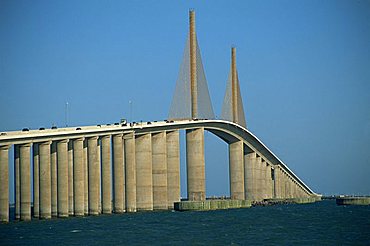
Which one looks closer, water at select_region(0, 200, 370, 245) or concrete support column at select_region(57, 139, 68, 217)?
water at select_region(0, 200, 370, 245)

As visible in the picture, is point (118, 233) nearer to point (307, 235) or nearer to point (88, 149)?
point (307, 235)

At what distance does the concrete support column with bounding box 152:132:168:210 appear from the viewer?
372 feet

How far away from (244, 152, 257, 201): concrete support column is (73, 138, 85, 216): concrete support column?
6068cm

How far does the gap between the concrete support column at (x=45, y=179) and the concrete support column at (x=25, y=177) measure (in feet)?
8.64

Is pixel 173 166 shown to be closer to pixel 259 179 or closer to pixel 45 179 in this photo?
pixel 45 179

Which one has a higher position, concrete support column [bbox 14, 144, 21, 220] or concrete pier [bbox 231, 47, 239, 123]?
concrete pier [bbox 231, 47, 239, 123]

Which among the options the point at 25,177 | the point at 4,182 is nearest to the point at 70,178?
the point at 25,177

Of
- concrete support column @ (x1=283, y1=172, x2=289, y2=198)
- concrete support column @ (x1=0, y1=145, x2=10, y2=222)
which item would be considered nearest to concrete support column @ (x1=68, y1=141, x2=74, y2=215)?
concrete support column @ (x1=0, y1=145, x2=10, y2=222)

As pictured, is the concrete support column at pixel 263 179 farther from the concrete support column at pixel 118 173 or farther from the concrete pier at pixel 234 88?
the concrete support column at pixel 118 173

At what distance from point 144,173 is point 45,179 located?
23.0m

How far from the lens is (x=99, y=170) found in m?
99.2

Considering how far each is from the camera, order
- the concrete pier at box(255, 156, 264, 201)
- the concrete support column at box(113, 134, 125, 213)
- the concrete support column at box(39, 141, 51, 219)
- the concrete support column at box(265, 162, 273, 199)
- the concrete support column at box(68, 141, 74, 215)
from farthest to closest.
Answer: the concrete support column at box(265, 162, 273, 199)
the concrete pier at box(255, 156, 264, 201)
the concrete support column at box(113, 134, 125, 213)
the concrete support column at box(68, 141, 74, 215)
the concrete support column at box(39, 141, 51, 219)

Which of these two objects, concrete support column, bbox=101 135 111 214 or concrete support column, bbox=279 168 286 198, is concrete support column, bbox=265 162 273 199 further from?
concrete support column, bbox=101 135 111 214

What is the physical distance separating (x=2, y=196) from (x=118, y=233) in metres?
14.9
